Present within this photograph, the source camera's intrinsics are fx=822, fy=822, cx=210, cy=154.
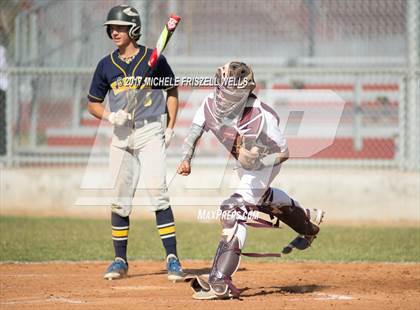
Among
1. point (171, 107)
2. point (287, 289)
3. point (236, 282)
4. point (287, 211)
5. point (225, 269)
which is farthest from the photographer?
point (171, 107)

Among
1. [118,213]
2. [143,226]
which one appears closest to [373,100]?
[143,226]

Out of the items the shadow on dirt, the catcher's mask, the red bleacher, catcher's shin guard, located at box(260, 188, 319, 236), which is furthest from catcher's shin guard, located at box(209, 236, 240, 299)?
the red bleacher

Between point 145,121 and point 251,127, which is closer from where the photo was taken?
point 251,127

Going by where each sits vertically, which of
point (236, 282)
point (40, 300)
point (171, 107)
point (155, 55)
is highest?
point (155, 55)

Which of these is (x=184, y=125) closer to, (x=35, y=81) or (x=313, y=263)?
(x=35, y=81)

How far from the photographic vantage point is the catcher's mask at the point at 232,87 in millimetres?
6629

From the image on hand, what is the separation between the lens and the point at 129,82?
804cm

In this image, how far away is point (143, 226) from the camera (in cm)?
1210

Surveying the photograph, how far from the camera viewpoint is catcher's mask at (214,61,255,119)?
6629 millimetres

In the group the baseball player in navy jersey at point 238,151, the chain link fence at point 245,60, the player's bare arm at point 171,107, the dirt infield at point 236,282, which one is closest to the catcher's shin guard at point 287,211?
the baseball player in navy jersey at point 238,151

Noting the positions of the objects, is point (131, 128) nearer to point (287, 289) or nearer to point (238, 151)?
point (238, 151)

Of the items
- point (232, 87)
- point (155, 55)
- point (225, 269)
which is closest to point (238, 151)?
point (232, 87)

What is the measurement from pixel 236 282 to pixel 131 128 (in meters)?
1.81

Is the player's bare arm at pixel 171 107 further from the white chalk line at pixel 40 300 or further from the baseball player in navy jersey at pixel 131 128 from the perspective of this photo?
the white chalk line at pixel 40 300
